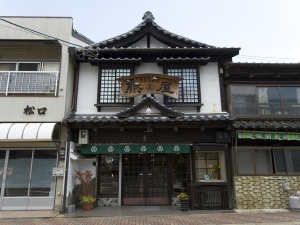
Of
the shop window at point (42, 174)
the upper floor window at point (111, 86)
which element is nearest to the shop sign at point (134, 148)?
the shop window at point (42, 174)

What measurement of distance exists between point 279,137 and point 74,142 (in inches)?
413

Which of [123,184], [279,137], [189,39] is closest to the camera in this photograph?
[279,137]

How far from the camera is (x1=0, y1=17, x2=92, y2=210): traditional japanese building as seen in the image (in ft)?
36.8

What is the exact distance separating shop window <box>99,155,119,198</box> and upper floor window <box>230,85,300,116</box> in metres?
7.12

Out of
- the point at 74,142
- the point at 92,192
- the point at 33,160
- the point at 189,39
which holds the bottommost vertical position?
the point at 92,192

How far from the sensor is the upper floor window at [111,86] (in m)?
12.4

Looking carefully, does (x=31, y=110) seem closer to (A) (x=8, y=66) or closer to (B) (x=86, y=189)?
(A) (x=8, y=66)

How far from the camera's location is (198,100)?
12.4 m

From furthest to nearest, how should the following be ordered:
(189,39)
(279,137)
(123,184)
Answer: (189,39) → (123,184) → (279,137)

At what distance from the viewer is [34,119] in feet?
37.3

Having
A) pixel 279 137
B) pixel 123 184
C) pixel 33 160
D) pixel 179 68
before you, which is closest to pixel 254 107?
pixel 279 137

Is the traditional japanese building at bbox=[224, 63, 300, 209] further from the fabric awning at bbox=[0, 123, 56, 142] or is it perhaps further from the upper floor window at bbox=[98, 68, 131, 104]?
the fabric awning at bbox=[0, 123, 56, 142]

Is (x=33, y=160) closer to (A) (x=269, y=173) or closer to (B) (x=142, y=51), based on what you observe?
(B) (x=142, y=51)

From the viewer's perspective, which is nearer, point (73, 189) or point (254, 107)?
point (73, 189)
